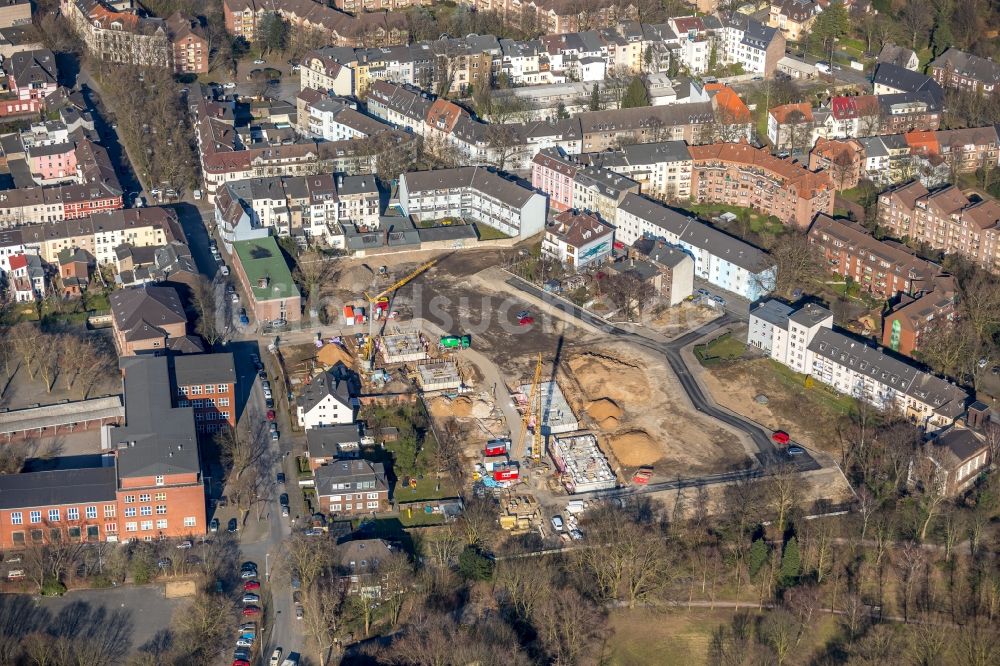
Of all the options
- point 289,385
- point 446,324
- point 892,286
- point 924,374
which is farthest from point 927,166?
point 289,385

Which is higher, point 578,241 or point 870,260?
point 870,260

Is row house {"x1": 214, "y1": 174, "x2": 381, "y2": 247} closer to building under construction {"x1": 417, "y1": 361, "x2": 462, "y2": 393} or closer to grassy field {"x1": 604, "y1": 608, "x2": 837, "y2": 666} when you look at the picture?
building under construction {"x1": 417, "y1": 361, "x2": 462, "y2": 393}

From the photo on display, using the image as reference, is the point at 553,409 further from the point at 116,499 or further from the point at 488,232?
the point at 116,499

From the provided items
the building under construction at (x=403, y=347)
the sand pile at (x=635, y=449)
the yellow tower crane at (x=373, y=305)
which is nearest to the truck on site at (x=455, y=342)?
the building under construction at (x=403, y=347)

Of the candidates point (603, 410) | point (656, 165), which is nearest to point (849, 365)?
point (603, 410)

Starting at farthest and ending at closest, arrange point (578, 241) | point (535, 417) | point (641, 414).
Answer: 1. point (578, 241)
2. point (641, 414)
3. point (535, 417)
